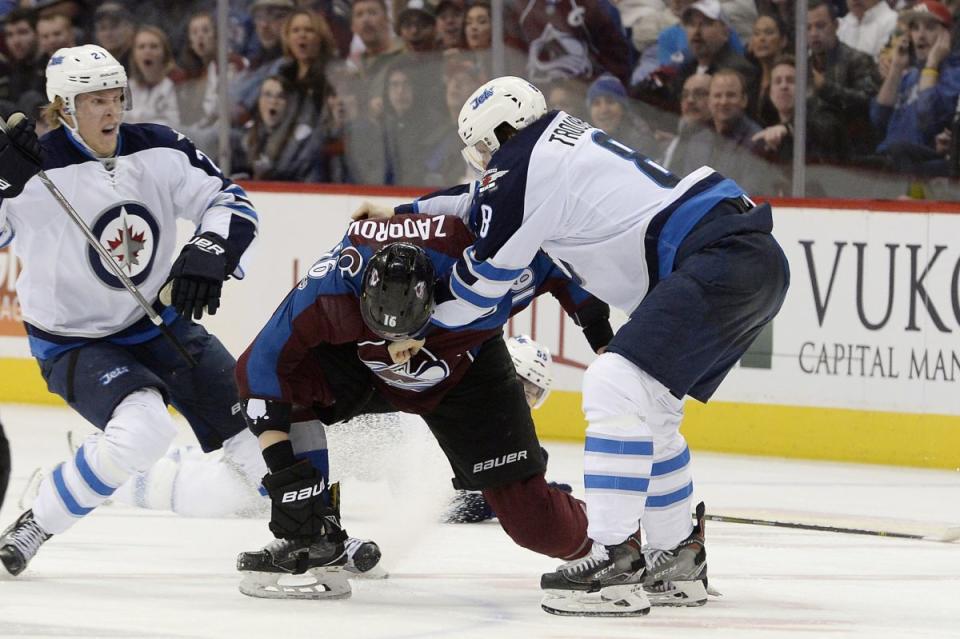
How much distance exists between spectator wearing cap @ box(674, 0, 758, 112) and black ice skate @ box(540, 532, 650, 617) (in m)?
3.71

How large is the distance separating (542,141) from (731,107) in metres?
3.59

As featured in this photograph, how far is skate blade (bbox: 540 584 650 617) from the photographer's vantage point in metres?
3.83

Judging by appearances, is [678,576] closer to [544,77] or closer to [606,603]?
[606,603]

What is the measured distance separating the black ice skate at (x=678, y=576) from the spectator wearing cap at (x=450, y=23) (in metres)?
4.29

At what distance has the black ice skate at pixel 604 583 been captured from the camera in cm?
380

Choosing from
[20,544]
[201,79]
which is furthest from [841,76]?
[20,544]

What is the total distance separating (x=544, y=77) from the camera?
307 inches

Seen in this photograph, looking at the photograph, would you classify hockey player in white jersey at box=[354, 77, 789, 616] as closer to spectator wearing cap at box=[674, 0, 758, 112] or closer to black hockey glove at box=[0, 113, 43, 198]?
black hockey glove at box=[0, 113, 43, 198]

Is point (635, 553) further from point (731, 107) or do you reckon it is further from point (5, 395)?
point (5, 395)

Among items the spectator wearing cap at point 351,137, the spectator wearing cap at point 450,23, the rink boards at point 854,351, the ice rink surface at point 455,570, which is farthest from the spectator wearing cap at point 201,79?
the ice rink surface at point 455,570

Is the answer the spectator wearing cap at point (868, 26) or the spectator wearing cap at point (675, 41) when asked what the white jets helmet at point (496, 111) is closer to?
the spectator wearing cap at point (868, 26)

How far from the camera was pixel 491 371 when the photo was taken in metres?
4.29

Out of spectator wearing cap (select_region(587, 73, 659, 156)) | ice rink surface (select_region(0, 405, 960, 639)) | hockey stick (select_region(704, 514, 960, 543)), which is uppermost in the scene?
spectator wearing cap (select_region(587, 73, 659, 156))

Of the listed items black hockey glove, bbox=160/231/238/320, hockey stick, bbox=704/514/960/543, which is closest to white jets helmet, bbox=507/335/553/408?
hockey stick, bbox=704/514/960/543
